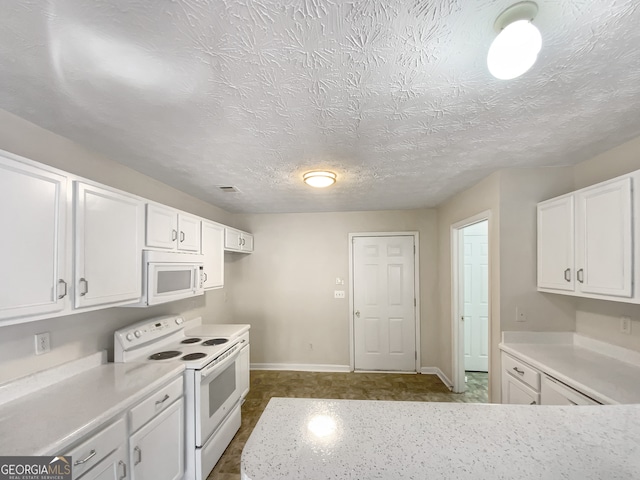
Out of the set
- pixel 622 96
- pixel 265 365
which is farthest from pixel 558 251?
pixel 265 365

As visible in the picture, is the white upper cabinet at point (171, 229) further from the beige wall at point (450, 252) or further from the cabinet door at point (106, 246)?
the beige wall at point (450, 252)

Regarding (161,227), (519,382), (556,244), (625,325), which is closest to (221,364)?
(161,227)

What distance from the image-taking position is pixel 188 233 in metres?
2.58

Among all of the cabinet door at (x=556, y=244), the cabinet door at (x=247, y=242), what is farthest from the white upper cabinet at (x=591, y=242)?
the cabinet door at (x=247, y=242)

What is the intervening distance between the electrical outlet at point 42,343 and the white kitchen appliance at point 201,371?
441mm

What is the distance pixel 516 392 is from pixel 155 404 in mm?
2590

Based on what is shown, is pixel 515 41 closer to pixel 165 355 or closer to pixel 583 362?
pixel 583 362

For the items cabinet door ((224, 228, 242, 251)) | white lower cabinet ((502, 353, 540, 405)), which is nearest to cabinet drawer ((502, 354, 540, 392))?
white lower cabinet ((502, 353, 540, 405))

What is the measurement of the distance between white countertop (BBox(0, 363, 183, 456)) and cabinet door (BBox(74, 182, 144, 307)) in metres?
0.49

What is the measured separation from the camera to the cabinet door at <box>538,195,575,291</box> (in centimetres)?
200

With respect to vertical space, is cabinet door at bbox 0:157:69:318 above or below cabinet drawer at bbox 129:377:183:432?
above

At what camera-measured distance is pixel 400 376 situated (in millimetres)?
3996

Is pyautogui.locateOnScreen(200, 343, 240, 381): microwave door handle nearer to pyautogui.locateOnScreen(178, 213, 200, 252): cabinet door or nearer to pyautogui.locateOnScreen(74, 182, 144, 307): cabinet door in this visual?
pyautogui.locateOnScreen(74, 182, 144, 307): cabinet door

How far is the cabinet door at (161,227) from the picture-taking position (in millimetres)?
2045
